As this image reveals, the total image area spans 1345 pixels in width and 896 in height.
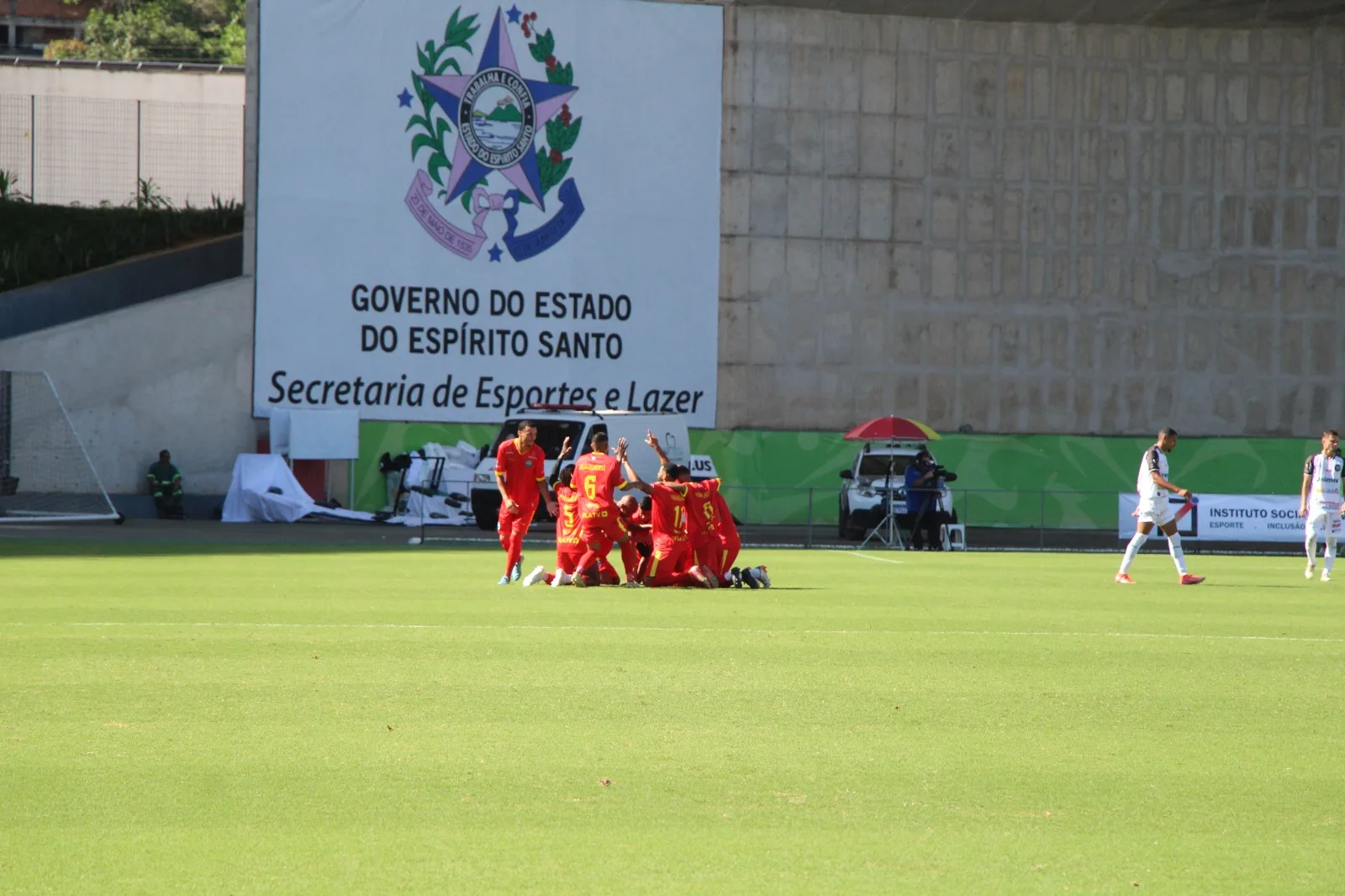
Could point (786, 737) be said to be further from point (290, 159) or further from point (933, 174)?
point (933, 174)

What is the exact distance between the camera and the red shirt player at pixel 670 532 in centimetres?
1741

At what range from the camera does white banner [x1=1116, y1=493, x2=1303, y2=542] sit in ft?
96.5

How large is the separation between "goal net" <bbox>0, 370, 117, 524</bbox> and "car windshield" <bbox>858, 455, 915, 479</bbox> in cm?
1462

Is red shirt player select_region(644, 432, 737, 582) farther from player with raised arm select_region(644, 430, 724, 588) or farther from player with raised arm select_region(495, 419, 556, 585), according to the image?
player with raised arm select_region(495, 419, 556, 585)

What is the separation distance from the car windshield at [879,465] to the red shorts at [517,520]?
51.8 feet

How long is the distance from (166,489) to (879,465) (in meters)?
14.8

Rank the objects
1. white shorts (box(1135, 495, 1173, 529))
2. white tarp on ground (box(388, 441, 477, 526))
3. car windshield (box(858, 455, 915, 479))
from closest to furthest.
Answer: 1. white shorts (box(1135, 495, 1173, 529))
2. car windshield (box(858, 455, 915, 479))
3. white tarp on ground (box(388, 441, 477, 526))

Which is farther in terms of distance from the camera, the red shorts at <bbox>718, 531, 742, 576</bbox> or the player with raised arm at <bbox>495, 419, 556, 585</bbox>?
the red shorts at <bbox>718, 531, 742, 576</bbox>

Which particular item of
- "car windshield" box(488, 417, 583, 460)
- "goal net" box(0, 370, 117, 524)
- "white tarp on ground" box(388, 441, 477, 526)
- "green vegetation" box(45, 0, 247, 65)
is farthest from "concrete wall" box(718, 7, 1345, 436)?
"green vegetation" box(45, 0, 247, 65)

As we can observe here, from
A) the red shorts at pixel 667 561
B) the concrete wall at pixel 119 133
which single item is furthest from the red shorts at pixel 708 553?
the concrete wall at pixel 119 133

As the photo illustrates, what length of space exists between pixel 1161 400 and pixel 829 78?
11102mm

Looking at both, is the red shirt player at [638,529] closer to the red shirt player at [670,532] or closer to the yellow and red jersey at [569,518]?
the red shirt player at [670,532]

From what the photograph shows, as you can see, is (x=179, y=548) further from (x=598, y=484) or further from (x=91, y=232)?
(x=91, y=232)

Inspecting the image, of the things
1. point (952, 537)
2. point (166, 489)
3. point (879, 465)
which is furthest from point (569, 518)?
point (166, 489)
